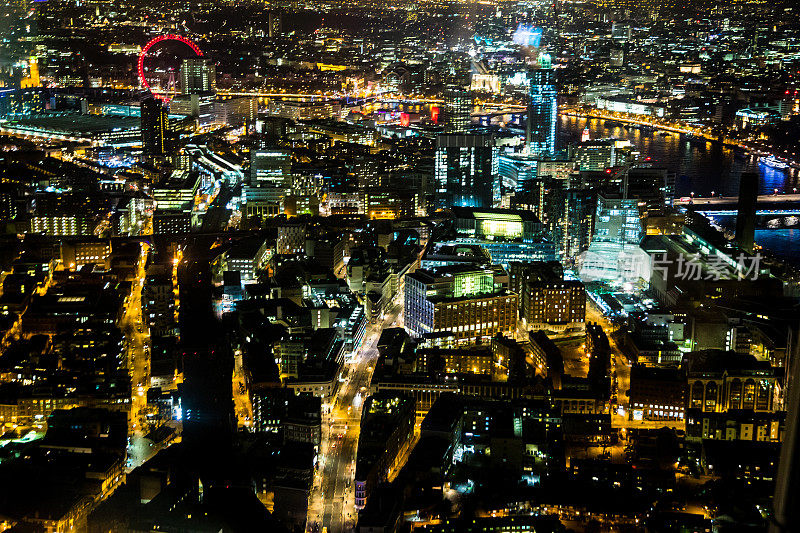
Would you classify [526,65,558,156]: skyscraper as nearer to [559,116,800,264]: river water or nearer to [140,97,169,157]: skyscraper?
[559,116,800,264]: river water

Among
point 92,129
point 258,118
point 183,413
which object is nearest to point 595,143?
point 258,118

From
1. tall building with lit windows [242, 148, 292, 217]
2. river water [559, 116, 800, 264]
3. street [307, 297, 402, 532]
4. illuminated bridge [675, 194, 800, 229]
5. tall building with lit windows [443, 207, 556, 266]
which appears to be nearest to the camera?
street [307, 297, 402, 532]

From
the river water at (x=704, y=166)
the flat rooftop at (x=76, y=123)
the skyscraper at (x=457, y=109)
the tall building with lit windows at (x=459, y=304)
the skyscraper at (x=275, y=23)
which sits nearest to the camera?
the tall building with lit windows at (x=459, y=304)

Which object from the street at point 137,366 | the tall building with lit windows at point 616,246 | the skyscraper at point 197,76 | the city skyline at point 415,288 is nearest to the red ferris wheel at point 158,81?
the city skyline at point 415,288

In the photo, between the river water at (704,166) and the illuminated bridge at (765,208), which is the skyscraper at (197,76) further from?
the illuminated bridge at (765,208)

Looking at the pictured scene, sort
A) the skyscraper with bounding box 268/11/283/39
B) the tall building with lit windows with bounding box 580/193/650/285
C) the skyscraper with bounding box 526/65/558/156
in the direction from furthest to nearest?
1. the skyscraper with bounding box 268/11/283/39
2. the skyscraper with bounding box 526/65/558/156
3. the tall building with lit windows with bounding box 580/193/650/285

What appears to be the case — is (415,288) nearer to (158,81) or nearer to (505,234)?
(505,234)

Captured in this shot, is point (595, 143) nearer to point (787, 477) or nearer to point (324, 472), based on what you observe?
point (324, 472)

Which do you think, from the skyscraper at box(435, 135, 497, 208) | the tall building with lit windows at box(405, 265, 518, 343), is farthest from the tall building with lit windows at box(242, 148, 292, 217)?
the tall building with lit windows at box(405, 265, 518, 343)
